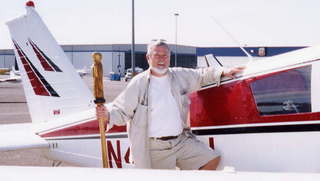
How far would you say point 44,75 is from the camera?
5.39 meters

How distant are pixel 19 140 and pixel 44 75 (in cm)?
112

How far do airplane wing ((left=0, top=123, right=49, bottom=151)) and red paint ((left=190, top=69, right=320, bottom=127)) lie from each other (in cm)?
199

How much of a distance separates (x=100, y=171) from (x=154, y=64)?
4.56ft

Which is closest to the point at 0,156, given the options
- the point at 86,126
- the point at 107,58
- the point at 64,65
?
the point at 64,65

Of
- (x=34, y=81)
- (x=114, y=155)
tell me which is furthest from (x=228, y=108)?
(x=34, y=81)

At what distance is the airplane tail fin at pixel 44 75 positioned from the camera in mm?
5391

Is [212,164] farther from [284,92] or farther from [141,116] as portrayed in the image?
[284,92]

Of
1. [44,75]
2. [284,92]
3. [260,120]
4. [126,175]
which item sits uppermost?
[44,75]

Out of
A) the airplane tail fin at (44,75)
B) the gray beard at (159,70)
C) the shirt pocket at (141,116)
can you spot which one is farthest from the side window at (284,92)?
the airplane tail fin at (44,75)

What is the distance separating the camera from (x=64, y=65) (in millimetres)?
5465

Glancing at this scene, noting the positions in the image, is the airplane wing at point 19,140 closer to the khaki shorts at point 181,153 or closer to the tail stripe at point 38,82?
the tail stripe at point 38,82

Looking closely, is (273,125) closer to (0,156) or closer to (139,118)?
(139,118)

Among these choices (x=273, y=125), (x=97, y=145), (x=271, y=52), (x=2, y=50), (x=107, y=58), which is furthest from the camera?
(x=2, y=50)

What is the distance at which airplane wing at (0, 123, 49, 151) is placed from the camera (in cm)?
439
